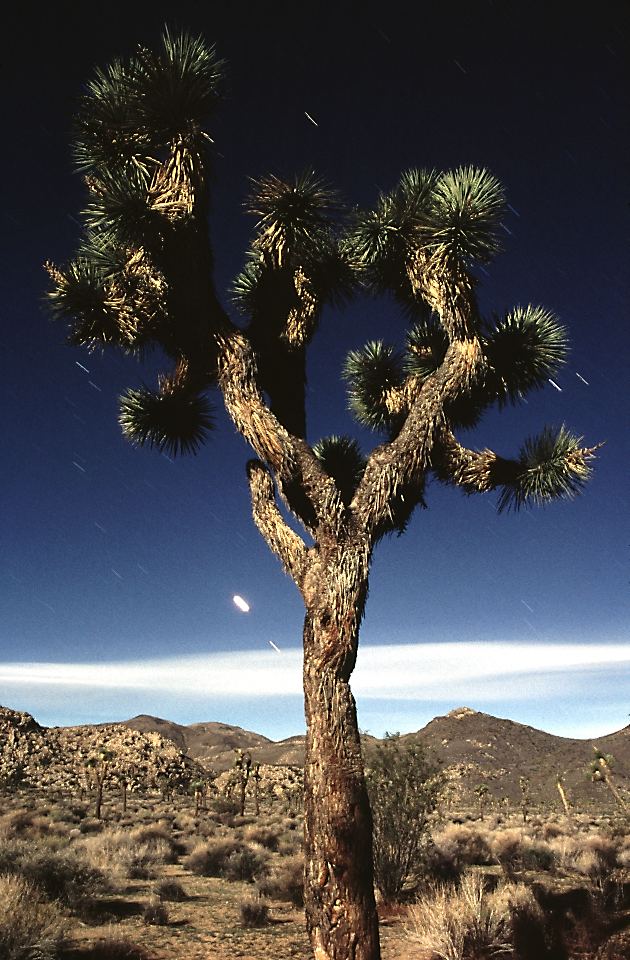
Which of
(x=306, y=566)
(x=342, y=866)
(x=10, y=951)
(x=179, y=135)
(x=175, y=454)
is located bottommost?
(x=10, y=951)

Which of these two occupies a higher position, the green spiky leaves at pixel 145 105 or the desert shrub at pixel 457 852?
the green spiky leaves at pixel 145 105

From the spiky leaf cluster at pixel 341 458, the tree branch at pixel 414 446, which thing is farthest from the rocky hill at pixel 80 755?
the tree branch at pixel 414 446

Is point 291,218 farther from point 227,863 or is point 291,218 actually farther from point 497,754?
point 497,754

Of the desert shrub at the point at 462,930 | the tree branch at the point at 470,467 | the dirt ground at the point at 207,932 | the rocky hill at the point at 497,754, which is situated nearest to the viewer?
the desert shrub at the point at 462,930

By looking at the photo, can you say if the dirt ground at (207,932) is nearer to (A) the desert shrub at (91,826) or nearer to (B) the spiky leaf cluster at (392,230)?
(B) the spiky leaf cluster at (392,230)

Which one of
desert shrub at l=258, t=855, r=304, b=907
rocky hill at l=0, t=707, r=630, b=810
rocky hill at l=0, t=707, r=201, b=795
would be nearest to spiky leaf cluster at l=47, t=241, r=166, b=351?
desert shrub at l=258, t=855, r=304, b=907

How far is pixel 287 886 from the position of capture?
1145 cm

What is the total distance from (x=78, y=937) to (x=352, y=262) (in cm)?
1061

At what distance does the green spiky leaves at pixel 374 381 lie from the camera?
11.4 meters

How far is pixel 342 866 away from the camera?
5461 mm

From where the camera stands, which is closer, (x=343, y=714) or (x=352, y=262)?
(x=343, y=714)

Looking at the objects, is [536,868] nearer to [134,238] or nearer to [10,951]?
[10,951]

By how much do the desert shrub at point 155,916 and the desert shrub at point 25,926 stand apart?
177 cm

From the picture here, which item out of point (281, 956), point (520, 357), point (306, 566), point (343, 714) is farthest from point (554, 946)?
point (520, 357)
